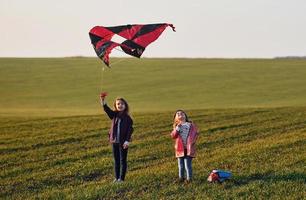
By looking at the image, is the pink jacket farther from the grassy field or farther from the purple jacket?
the purple jacket

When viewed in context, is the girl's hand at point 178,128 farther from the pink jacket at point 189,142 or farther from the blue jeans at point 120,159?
the blue jeans at point 120,159

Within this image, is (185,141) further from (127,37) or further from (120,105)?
(127,37)

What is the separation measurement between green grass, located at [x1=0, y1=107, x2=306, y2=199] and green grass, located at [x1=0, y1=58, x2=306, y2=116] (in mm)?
11931

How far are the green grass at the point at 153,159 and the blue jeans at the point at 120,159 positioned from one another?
1.00ft

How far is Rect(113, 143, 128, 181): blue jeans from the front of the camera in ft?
48.6

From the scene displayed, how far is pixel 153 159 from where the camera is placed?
64.2 ft

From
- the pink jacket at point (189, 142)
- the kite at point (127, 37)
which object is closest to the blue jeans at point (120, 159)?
the pink jacket at point (189, 142)

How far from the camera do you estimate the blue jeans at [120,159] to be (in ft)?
48.6

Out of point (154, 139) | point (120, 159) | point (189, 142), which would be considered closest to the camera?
point (189, 142)

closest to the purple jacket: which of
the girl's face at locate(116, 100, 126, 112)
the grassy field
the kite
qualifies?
the girl's face at locate(116, 100, 126, 112)

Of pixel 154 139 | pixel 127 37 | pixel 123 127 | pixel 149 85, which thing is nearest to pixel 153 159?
pixel 154 139

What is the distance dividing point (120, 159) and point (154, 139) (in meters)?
9.46

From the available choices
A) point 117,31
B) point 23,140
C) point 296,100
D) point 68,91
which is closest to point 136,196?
point 117,31

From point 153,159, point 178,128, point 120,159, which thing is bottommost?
point 153,159
